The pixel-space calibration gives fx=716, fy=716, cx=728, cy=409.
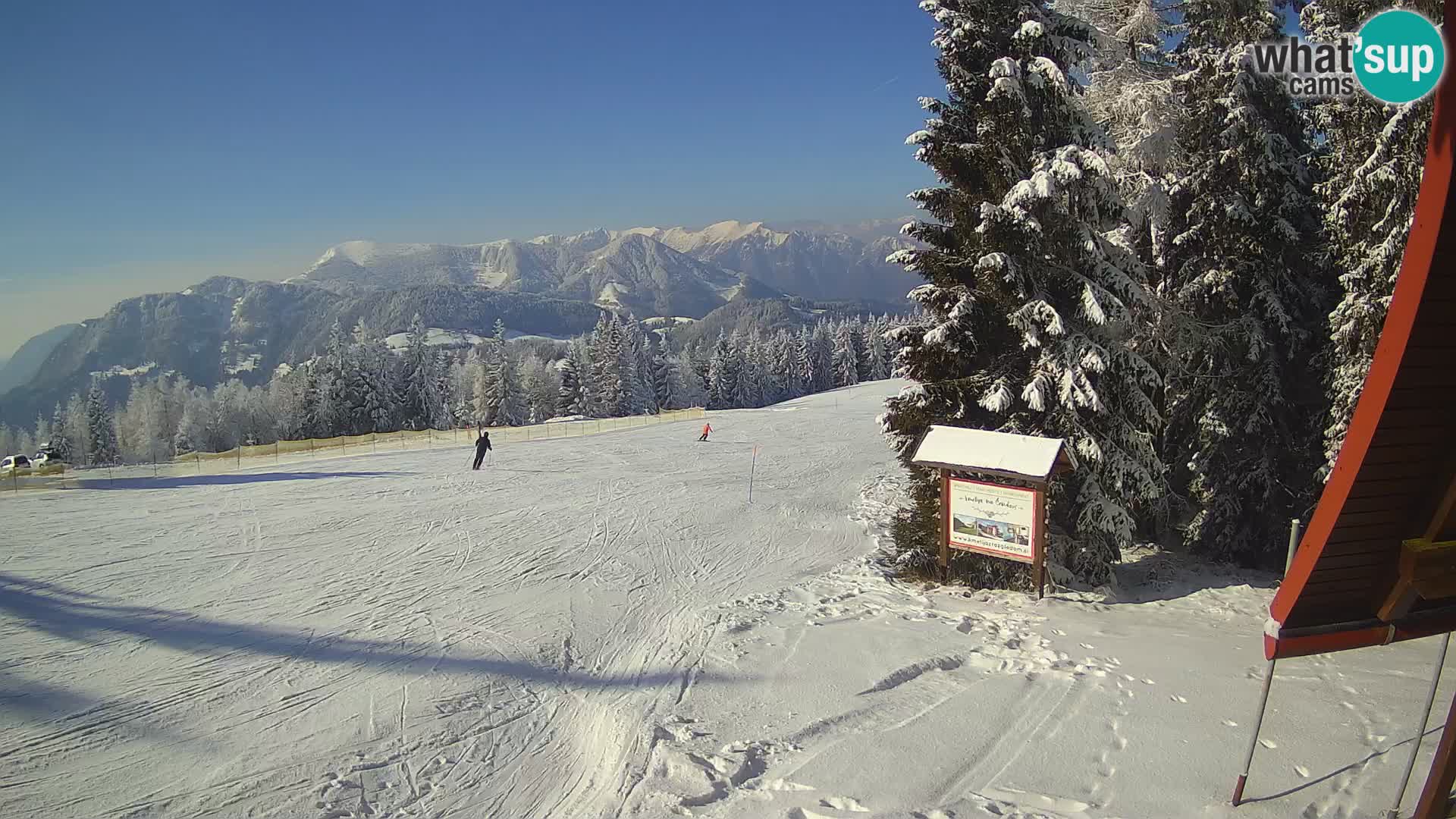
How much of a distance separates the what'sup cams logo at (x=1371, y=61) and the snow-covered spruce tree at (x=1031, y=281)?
10.5 feet

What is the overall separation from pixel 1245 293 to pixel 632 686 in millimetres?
13315

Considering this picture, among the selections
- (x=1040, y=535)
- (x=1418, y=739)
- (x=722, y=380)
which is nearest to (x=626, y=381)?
(x=722, y=380)

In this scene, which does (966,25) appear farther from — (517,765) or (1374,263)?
(517,765)

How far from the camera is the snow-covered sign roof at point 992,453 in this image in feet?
36.7

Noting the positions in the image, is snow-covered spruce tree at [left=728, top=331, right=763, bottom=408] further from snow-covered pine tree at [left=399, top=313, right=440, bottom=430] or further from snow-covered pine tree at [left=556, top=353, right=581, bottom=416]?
snow-covered pine tree at [left=399, top=313, right=440, bottom=430]

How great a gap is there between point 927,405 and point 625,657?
674cm

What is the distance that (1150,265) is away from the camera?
50.0 ft

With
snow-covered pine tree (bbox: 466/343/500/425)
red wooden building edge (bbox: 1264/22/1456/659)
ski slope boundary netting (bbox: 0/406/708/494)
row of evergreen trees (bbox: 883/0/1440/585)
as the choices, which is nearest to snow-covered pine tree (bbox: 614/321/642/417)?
snow-covered pine tree (bbox: 466/343/500/425)

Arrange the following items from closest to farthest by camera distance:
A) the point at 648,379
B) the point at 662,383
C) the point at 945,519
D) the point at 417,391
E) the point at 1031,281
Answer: the point at 1031,281, the point at 945,519, the point at 417,391, the point at 648,379, the point at 662,383

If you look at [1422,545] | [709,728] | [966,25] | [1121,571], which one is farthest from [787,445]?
[1422,545]

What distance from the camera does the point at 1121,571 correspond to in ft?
45.4

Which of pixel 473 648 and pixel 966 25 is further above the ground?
pixel 966 25

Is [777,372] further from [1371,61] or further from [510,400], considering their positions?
[1371,61]

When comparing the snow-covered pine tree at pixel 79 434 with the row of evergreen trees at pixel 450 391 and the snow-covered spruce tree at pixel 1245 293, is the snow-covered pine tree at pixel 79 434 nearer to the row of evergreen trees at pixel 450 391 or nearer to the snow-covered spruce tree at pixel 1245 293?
the row of evergreen trees at pixel 450 391
